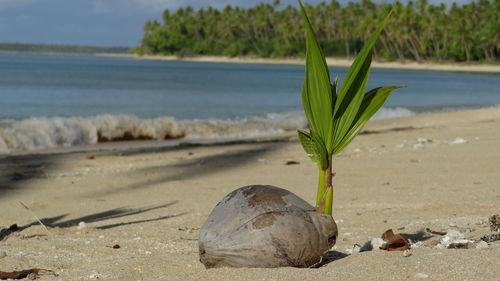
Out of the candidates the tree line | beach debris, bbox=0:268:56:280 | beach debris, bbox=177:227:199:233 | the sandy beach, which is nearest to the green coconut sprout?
the sandy beach

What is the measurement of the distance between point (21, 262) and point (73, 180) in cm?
477

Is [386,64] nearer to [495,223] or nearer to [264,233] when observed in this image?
[495,223]

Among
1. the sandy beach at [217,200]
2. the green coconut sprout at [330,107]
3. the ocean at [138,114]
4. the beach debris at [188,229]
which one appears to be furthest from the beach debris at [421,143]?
the green coconut sprout at [330,107]

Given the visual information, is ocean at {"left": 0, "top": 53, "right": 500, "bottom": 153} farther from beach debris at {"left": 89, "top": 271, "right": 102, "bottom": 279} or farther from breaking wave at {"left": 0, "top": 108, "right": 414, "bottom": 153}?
beach debris at {"left": 89, "top": 271, "right": 102, "bottom": 279}

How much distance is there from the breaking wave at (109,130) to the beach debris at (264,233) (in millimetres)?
10953

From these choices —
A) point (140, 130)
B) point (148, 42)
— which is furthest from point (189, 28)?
point (140, 130)

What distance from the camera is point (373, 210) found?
5.72 meters

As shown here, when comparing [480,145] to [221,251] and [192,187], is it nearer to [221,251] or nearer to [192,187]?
[192,187]

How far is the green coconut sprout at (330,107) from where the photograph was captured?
3377 millimetres

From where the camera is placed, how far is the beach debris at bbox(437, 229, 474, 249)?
3663mm

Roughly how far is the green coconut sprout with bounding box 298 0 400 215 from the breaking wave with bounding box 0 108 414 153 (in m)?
11.0

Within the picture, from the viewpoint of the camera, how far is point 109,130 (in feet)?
54.1

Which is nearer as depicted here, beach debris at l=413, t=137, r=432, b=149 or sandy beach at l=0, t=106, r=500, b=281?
sandy beach at l=0, t=106, r=500, b=281

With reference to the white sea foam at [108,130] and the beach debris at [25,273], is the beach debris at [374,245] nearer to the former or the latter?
the beach debris at [25,273]
